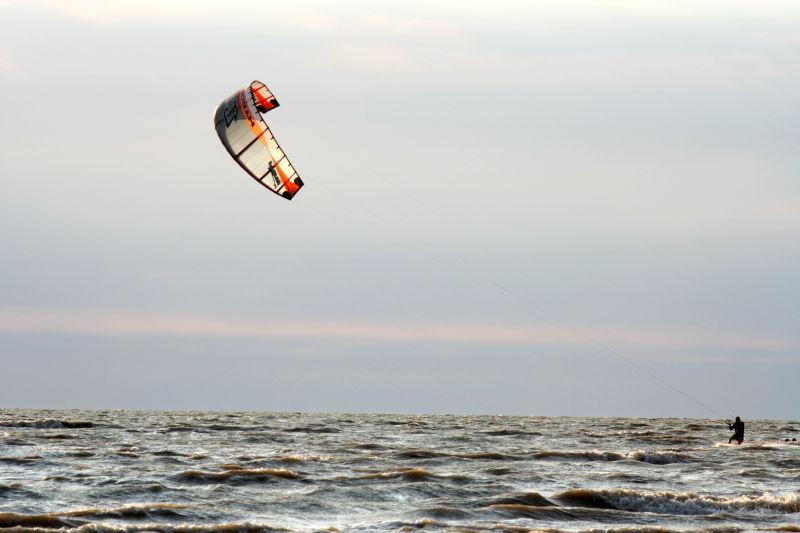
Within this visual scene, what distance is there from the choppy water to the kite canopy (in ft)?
26.4

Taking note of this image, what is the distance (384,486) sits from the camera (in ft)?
78.6

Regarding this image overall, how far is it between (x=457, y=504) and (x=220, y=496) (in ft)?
16.2

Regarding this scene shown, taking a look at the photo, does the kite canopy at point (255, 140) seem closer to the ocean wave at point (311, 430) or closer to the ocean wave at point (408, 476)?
the ocean wave at point (408, 476)

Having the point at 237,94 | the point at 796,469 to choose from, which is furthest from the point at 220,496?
the point at 796,469

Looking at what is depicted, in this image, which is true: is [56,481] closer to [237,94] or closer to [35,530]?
[35,530]

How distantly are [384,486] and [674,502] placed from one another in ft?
21.1

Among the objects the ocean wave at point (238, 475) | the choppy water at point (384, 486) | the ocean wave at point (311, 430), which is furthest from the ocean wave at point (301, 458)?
the ocean wave at point (311, 430)

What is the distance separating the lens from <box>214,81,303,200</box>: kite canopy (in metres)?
30.6

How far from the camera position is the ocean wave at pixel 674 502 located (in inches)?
849

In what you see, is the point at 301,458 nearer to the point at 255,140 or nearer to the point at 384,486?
→ the point at 384,486

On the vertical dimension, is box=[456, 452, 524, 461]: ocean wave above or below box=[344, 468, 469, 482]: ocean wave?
above

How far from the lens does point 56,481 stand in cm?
2366

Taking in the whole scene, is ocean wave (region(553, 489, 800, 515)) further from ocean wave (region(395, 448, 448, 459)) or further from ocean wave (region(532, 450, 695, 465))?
ocean wave (region(532, 450, 695, 465))

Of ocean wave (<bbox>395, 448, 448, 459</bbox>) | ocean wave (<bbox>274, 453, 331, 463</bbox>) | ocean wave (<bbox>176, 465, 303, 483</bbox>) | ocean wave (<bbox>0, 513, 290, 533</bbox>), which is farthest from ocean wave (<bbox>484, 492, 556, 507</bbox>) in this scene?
ocean wave (<bbox>395, 448, 448, 459</bbox>)
